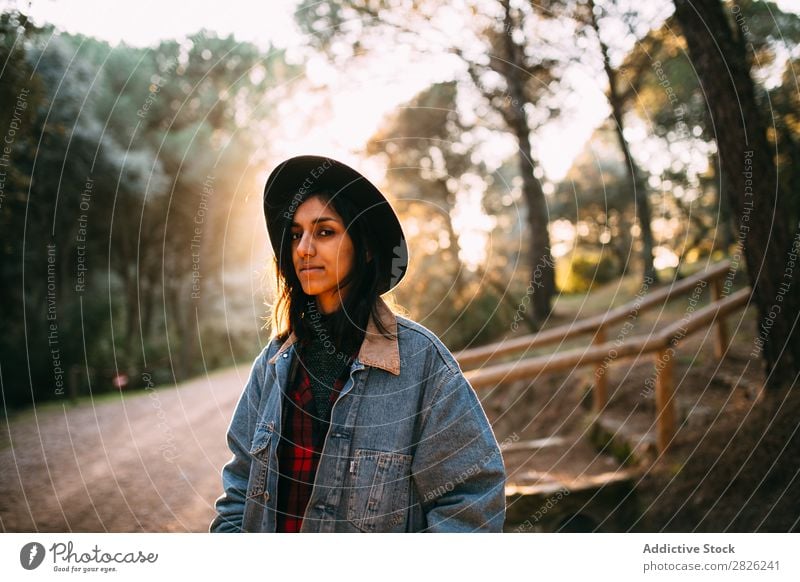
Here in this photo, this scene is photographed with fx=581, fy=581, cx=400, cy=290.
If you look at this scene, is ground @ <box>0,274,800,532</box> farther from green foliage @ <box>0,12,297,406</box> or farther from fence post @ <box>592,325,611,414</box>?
green foliage @ <box>0,12,297,406</box>

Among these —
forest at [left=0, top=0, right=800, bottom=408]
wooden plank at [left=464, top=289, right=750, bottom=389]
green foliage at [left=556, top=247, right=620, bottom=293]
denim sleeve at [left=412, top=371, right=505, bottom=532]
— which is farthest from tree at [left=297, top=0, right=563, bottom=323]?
green foliage at [left=556, top=247, right=620, bottom=293]

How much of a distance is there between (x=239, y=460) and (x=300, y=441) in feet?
0.86

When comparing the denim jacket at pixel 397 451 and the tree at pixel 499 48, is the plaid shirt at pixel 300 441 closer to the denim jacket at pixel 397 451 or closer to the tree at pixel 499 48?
the denim jacket at pixel 397 451

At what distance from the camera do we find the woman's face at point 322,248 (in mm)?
1681

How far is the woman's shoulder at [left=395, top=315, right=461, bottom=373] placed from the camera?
1.62m

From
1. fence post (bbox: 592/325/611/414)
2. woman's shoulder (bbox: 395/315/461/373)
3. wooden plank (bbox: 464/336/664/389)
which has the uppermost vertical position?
woman's shoulder (bbox: 395/315/461/373)

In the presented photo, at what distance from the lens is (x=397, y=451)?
1.60 m

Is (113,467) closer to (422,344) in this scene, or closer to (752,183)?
(422,344)

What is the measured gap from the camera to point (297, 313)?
1.84 metres

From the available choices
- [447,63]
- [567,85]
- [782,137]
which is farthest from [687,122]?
[447,63]

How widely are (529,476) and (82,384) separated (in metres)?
8.62

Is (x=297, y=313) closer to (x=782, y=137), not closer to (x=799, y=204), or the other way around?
(x=799, y=204)

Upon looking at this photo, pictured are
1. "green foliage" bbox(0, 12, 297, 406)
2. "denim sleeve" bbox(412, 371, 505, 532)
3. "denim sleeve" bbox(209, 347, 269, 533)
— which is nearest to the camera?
"denim sleeve" bbox(412, 371, 505, 532)

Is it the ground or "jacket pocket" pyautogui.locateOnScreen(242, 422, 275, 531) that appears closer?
"jacket pocket" pyautogui.locateOnScreen(242, 422, 275, 531)
